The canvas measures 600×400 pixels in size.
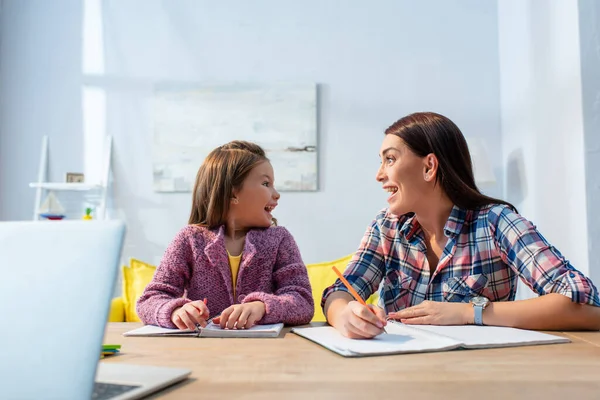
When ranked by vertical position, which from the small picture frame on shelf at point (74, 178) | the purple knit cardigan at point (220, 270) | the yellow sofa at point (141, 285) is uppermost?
the small picture frame on shelf at point (74, 178)

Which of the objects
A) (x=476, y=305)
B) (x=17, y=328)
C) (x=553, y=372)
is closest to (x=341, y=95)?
(x=476, y=305)

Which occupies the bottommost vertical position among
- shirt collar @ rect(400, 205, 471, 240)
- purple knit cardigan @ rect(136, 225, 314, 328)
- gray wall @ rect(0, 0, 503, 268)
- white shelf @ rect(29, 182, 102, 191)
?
purple knit cardigan @ rect(136, 225, 314, 328)

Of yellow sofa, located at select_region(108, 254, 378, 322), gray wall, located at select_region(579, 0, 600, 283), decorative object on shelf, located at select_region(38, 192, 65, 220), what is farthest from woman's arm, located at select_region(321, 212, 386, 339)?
decorative object on shelf, located at select_region(38, 192, 65, 220)

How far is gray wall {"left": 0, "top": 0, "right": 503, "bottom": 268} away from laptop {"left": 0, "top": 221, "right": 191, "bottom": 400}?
2527 mm

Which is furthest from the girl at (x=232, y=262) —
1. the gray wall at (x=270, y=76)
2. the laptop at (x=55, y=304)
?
the gray wall at (x=270, y=76)

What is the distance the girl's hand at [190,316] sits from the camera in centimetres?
101

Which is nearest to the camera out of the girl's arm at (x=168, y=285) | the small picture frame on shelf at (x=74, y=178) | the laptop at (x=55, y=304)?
the laptop at (x=55, y=304)

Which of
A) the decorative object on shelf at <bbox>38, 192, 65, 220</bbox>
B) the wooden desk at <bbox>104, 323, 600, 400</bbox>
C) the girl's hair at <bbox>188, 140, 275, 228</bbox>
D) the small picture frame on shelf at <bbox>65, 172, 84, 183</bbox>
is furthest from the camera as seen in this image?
the small picture frame on shelf at <bbox>65, 172, 84, 183</bbox>

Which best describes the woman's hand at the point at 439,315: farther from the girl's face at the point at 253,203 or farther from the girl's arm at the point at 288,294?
the girl's face at the point at 253,203

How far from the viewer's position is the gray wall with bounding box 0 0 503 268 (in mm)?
2992

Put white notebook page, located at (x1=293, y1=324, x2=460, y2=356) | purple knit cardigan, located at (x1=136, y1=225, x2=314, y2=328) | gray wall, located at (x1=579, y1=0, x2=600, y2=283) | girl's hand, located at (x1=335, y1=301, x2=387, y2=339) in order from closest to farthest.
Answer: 1. white notebook page, located at (x1=293, y1=324, x2=460, y2=356)
2. girl's hand, located at (x1=335, y1=301, x2=387, y2=339)
3. purple knit cardigan, located at (x1=136, y1=225, x2=314, y2=328)
4. gray wall, located at (x1=579, y1=0, x2=600, y2=283)

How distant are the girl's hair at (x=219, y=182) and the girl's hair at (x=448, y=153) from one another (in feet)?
1.40

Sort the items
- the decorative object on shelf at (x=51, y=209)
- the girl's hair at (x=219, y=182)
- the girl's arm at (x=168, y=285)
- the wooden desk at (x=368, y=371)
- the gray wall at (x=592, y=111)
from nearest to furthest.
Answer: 1. the wooden desk at (x=368, y=371)
2. the girl's arm at (x=168, y=285)
3. the girl's hair at (x=219, y=182)
4. the gray wall at (x=592, y=111)
5. the decorative object on shelf at (x=51, y=209)

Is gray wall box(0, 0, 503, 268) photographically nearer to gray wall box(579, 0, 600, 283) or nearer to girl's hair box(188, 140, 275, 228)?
gray wall box(579, 0, 600, 283)
